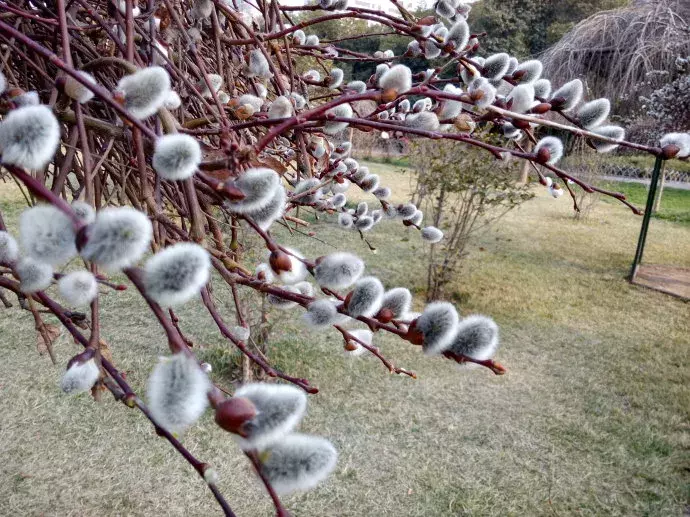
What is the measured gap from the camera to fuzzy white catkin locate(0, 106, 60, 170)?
1.27 feet

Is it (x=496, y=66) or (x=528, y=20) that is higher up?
(x=528, y=20)

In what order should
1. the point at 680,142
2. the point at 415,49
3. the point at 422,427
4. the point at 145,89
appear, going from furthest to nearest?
1. the point at 422,427
2. the point at 415,49
3. the point at 680,142
4. the point at 145,89

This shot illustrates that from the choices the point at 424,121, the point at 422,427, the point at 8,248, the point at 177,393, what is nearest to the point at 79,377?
the point at 8,248

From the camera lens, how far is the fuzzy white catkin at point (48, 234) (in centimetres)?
37

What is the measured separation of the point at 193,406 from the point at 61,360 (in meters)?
3.52

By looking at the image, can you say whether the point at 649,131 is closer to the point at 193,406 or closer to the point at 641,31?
the point at 641,31

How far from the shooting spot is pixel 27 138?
39 centimetres

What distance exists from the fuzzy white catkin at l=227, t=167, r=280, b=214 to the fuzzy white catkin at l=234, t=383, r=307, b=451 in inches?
6.6

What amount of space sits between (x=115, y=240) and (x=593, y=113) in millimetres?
644

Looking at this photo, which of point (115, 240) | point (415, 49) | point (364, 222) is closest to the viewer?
point (115, 240)

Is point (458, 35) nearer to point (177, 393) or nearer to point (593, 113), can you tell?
point (593, 113)

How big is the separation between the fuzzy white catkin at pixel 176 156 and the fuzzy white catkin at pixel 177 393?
146 mm

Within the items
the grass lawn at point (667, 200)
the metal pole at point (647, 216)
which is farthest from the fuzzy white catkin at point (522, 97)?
the grass lawn at point (667, 200)

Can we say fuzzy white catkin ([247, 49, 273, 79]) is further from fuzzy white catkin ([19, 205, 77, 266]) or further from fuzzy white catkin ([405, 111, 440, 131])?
fuzzy white catkin ([19, 205, 77, 266])
